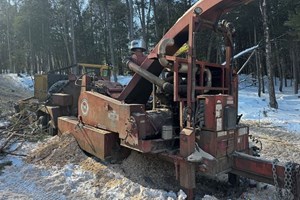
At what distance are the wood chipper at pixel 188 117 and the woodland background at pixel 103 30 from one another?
63.9 ft

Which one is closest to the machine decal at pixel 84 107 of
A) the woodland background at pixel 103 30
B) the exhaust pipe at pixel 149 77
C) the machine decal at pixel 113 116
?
the machine decal at pixel 113 116

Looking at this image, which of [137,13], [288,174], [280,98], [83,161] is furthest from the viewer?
[137,13]

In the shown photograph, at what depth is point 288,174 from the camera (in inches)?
153

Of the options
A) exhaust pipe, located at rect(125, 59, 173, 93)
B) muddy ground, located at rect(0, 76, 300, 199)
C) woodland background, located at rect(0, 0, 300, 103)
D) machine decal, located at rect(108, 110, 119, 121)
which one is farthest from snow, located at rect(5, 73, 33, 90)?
machine decal, located at rect(108, 110, 119, 121)

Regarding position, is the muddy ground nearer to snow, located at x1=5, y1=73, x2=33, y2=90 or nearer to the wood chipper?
the wood chipper

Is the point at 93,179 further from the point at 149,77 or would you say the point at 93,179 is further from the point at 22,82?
the point at 22,82

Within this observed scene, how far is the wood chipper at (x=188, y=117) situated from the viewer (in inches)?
173

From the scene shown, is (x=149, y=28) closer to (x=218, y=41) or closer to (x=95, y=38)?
(x=218, y=41)

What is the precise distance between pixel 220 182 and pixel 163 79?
1.87 meters

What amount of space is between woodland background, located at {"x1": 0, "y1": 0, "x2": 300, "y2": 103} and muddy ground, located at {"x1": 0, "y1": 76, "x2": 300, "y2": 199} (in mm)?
19422

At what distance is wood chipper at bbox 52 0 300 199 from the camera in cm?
438

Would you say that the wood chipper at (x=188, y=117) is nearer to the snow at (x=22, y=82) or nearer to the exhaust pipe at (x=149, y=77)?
the exhaust pipe at (x=149, y=77)

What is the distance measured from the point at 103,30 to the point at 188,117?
33.3 meters

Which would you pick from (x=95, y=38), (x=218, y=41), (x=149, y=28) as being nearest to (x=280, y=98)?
(x=218, y=41)
